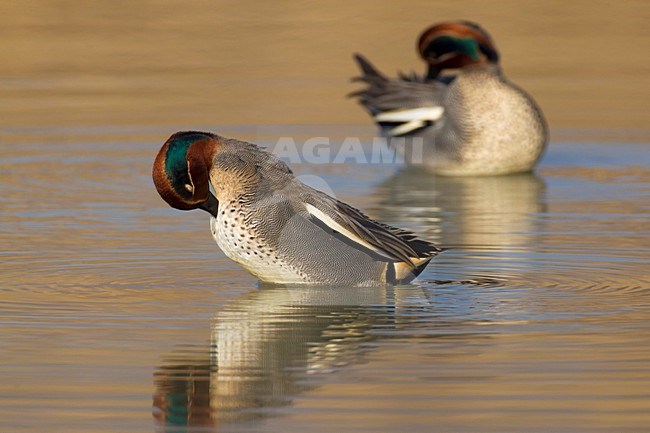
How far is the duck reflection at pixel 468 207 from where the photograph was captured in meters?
10.9

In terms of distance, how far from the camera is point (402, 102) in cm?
1502

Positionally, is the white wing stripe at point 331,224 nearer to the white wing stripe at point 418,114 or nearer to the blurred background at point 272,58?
the white wing stripe at point 418,114

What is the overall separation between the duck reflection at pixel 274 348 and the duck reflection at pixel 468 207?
1773 millimetres

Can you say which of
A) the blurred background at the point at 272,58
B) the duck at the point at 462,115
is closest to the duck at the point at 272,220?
the duck at the point at 462,115

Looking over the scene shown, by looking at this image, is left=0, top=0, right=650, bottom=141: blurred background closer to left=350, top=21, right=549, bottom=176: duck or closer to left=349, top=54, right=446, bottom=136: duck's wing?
left=349, top=54, right=446, bottom=136: duck's wing

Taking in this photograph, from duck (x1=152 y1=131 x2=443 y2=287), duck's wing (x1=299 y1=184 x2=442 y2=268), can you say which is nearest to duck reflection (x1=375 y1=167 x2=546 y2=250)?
duck's wing (x1=299 y1=184 x2=442 y2=268)

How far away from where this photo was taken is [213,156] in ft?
28.9

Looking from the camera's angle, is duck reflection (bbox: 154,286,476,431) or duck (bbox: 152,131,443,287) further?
duck (bbox: 152,131,443,287)

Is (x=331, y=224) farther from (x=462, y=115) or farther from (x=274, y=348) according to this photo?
(x=462, y=115)

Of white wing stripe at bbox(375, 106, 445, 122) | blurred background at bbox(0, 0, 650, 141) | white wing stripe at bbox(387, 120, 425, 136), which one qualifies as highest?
blurred background at bbox(0, 0, 650, 141)

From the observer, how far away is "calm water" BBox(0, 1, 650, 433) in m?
6.64

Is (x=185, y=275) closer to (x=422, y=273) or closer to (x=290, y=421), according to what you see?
(x=422, y=273)

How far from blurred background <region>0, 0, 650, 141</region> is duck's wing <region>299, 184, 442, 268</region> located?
23.5 feet

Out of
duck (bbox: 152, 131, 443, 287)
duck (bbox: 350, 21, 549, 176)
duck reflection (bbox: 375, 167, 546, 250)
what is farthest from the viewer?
duck (bbox: 350, 21, 549, 176)
